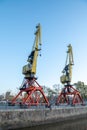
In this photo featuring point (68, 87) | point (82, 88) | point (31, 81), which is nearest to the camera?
point (31, 81)

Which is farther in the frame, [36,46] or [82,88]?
[82,88]

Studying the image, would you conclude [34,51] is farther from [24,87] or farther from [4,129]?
[4,129]

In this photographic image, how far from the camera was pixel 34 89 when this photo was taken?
44938 millimetres

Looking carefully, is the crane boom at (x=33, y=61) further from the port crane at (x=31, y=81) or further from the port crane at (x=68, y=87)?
the port crane at (x=68, y=87)

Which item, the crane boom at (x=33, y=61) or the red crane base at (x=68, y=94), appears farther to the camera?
the red crane base at (x=68, y=94)

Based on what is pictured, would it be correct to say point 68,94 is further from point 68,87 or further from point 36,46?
point 36,46

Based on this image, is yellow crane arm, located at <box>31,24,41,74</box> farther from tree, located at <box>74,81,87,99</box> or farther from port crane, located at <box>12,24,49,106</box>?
tree, located at <box>74,81,87,99</box>

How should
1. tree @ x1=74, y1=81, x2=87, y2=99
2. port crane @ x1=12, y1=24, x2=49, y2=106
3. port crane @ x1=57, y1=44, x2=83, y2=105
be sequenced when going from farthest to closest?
tree @ x1=74, y1=81, x2=87, y2=99
port crane @ x1=57, y1=44, x2=83, y2=105
port crane @ x1=12, y1=24, x2=49, y2=106

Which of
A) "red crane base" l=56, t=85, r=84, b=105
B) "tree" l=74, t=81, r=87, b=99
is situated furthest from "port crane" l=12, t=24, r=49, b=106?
"tree" l=74, t=81, r=87, b=99

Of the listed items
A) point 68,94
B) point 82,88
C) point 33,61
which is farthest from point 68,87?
point 82,88

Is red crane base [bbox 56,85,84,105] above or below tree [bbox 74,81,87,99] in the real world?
below

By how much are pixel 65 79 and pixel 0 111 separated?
3026 cm

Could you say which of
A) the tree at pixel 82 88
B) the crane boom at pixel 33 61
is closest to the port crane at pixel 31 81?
the crane boom at pixel 33 61

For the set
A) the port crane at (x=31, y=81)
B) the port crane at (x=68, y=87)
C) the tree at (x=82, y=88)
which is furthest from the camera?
the tree at (x=82, y=88)
